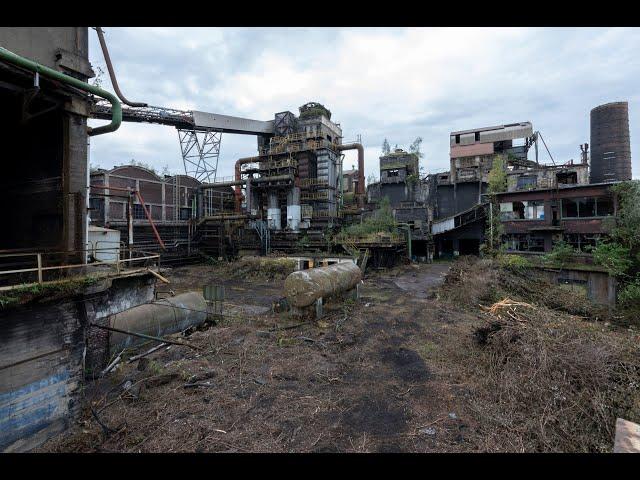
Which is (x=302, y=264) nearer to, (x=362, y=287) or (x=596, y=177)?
(x=362, y=287)

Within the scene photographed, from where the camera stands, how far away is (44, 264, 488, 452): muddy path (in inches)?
248

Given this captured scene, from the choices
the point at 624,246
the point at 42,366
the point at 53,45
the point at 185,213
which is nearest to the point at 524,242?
the point at 624,246

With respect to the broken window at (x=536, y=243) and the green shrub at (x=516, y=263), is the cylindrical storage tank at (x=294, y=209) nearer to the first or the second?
the green shrub at (x=516, y=263)

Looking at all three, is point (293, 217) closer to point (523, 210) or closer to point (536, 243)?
point (523, 210)

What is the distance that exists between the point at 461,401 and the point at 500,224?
23.3 m

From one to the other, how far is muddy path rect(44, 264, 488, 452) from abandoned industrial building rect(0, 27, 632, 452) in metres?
0.36

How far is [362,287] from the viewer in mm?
22047

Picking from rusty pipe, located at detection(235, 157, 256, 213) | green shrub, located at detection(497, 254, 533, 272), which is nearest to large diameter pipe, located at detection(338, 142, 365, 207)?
rusty pipe, located at detection(235, 157, 256, 213)

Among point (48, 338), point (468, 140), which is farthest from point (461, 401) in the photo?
point (468, 140)

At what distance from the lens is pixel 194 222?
36.7 metres

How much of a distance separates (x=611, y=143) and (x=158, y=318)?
3777 cm

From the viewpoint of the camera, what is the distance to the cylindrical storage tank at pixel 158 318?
10711 mm

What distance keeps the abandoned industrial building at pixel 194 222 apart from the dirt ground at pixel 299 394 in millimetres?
369

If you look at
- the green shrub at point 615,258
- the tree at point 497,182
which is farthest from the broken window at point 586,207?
the tree at point 497,182
